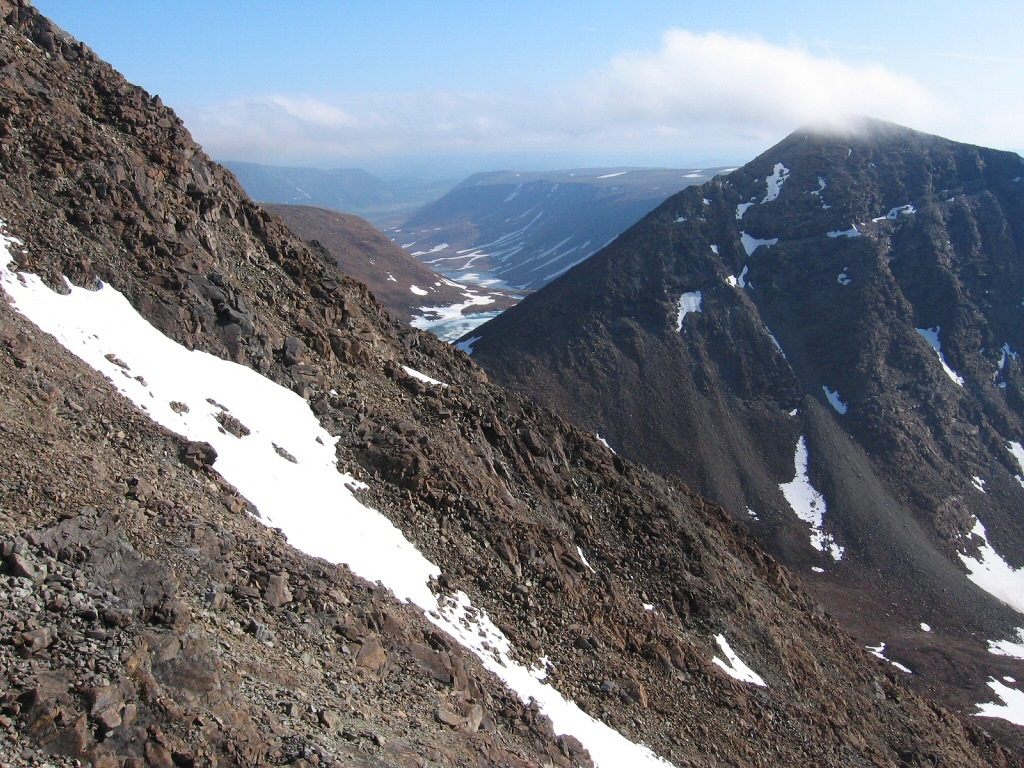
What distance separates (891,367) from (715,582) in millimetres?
74817

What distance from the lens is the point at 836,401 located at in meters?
92.4

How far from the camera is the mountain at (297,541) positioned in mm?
12492

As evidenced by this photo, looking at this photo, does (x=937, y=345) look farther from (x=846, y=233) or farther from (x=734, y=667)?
(x=734, y=667)

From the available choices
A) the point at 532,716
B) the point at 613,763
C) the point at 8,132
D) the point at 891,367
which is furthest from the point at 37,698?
the point at 891,367

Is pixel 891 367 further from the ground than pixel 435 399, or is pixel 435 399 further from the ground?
pixel 435 399

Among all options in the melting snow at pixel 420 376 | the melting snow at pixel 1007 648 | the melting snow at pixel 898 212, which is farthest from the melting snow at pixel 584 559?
the melting snow at pixel 898 212

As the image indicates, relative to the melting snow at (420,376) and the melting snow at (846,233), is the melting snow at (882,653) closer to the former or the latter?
the melting snow at (420,376)

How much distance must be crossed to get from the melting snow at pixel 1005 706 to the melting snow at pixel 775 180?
257 feet

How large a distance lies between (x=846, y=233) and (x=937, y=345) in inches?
816

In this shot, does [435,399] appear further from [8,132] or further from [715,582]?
[8,132]

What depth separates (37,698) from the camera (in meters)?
10.1

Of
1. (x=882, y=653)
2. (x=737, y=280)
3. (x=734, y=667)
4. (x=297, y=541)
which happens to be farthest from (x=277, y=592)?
(x=737, y=280)

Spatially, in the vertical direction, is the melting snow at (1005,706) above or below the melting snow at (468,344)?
below

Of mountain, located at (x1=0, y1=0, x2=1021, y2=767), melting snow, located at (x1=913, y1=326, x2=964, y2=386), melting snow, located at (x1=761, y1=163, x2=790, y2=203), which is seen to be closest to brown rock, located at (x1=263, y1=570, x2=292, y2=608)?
mountain, located at (x1=0, y1=0, x2=1021, y2=767)
